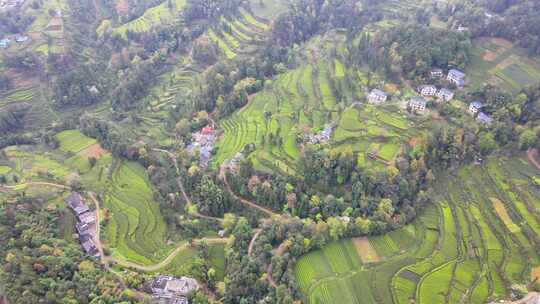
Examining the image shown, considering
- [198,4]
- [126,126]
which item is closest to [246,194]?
[126,126]

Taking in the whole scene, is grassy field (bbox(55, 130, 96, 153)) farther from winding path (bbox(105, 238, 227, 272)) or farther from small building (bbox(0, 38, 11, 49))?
small building (bbox(0, 38, 11, 49))

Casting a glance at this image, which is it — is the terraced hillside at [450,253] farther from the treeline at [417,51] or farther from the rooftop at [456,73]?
the treeline at [417,51]

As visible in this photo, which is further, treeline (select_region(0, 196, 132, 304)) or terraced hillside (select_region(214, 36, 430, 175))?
terraced hillside (select_region(214, 36, 430, 175))

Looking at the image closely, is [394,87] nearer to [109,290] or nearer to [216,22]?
[216,22]

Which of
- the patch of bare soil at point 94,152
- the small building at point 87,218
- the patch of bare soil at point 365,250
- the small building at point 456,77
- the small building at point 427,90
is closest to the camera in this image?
the patch of bare soil at point 365,250

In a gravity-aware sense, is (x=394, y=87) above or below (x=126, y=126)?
above

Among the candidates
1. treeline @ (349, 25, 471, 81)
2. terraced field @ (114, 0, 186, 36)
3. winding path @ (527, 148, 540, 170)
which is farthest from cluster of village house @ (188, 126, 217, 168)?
winding path @ (527, 148, 540, 170)

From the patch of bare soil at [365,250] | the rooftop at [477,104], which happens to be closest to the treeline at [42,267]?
the patch of bare soil at [365,250]

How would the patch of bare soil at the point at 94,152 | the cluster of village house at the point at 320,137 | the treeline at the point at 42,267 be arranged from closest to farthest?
the treeline at the point at 42,267 < the cluster of village house at the point at 320,137 < the patch of bare soil at the point at 94,152
